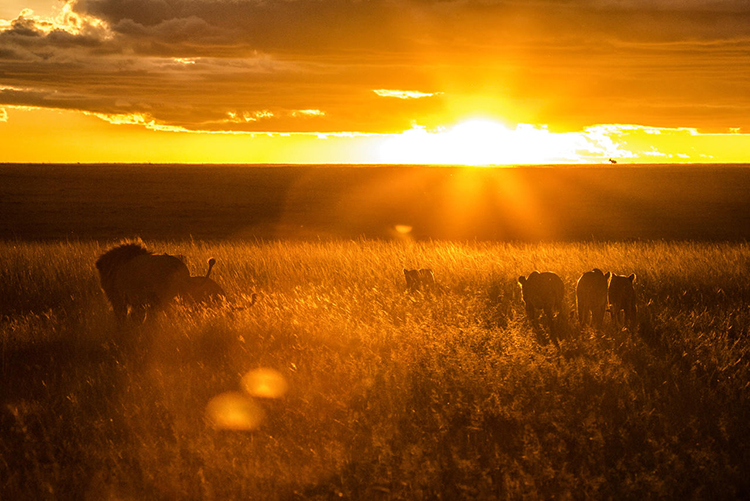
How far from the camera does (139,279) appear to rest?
952 cm

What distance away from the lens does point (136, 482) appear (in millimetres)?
4668

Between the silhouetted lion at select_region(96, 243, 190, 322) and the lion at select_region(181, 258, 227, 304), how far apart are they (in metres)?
0.10

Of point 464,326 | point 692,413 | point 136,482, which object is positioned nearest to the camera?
point 136,482

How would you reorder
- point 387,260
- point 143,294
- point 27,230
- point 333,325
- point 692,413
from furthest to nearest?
1. point 27,230
2. point 387,260
3. point 143,294
4. point 333,325
5. point 692,413

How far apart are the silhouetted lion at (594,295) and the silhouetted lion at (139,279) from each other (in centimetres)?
556

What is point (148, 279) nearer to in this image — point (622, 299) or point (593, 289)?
point (593, 289)

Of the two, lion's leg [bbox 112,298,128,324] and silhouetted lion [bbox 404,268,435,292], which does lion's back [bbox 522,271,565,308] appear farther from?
lion's leg [bbox 112,298,128,324]

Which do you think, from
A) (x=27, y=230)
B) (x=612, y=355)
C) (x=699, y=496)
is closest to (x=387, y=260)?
(x=612, y=355)

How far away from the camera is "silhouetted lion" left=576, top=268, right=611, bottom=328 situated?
8.20 meters

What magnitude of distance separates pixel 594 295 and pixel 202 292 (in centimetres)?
555

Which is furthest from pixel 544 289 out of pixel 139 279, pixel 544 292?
pixel 139 279

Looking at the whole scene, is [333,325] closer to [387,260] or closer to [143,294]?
[143,294]

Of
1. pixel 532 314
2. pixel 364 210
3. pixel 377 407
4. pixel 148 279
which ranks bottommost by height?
pixel 364 210

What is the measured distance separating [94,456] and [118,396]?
119 cm
